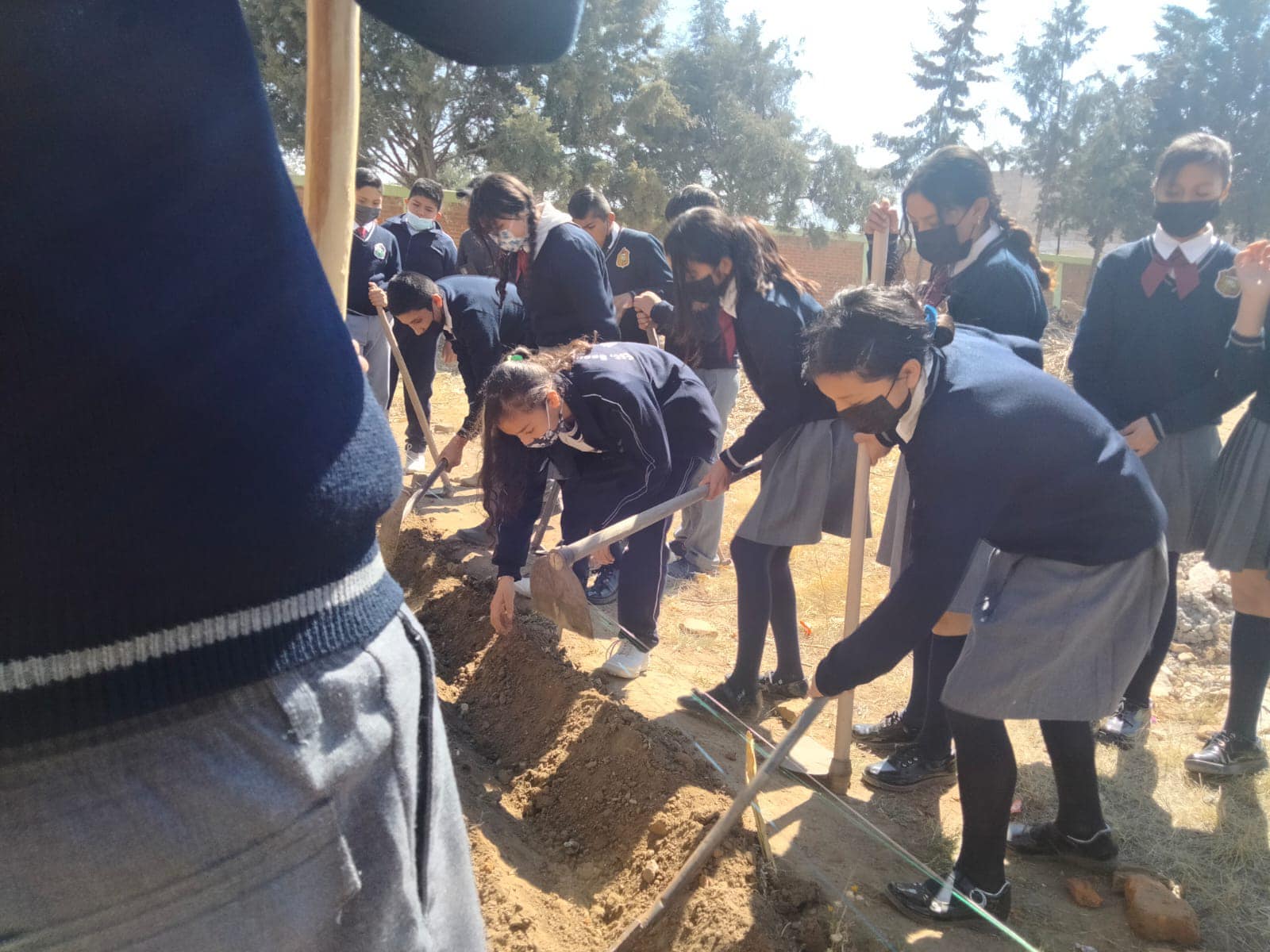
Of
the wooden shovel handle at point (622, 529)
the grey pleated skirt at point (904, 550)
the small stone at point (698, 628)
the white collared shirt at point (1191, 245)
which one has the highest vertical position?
the white collared shirt at point (1191, 245)

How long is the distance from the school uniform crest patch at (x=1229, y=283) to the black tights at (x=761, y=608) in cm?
160

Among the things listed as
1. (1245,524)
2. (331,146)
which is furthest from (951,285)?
(331,146)

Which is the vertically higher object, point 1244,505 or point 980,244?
point 980,244

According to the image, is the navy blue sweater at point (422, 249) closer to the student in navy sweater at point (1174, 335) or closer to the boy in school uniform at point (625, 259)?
the boy in school uniform at point (625, 259)

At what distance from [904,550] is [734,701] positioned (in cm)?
93

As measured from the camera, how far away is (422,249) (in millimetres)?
6051

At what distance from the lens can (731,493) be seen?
659cm

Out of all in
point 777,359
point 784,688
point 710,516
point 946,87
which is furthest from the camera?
point 946,87

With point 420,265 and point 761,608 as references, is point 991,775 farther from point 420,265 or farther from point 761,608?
point 420,265

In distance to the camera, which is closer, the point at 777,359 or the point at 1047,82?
the point at 777,359

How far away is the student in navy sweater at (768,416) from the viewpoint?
305cm

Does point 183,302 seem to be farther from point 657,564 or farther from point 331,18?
point 657,564

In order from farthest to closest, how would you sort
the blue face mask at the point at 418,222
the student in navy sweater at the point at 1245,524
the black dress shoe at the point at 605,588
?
the blue face mask at the point at 418,222 < the black dress shoe at the point at 605,588 < the student in navy sweater at the point at 1245,524

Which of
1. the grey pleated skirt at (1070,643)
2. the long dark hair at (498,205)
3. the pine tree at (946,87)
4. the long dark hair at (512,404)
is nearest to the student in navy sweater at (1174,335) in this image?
the grey pleated skirt at (1070,643)
